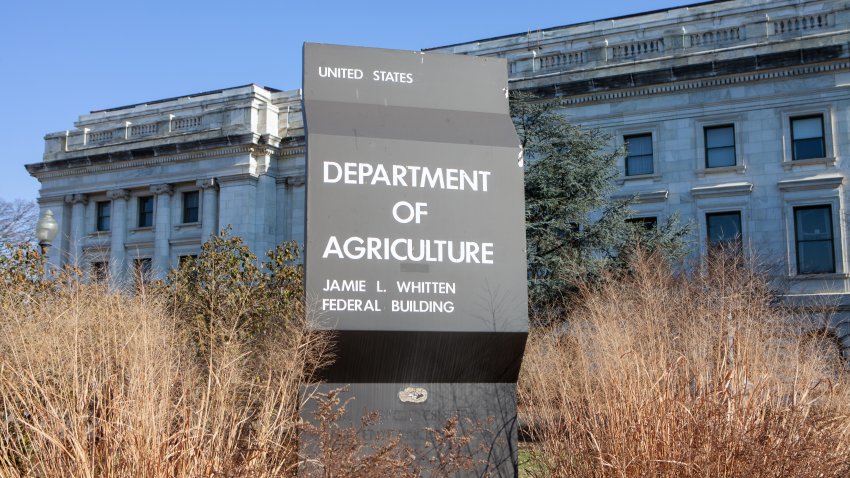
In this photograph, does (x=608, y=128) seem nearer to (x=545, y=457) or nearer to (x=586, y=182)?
(x=586, y=182)

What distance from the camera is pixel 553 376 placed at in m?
9.12

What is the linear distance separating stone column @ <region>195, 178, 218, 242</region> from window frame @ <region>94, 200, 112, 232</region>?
6.73 m

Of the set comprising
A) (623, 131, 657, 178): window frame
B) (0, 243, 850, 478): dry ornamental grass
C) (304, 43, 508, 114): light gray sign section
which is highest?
(623, 131, 657, 178): window frame

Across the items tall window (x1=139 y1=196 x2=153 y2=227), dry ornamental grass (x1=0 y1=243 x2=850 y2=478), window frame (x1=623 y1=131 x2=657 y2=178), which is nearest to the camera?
dry ornamental grass (x1=0 y1=243 x2=850 y2=478)

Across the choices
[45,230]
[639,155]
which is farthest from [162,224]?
[45,230]

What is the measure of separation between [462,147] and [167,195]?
38.1 metres

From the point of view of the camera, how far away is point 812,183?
97.8ft

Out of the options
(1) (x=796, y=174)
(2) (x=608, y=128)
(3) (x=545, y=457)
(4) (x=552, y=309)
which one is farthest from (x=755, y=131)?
(3) (x=545, y=457)

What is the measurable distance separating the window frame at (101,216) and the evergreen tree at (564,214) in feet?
96.2

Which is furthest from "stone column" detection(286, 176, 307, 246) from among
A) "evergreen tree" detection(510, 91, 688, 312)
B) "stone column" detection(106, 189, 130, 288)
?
"evergreen tree" detection(510, 91, 688, 312)

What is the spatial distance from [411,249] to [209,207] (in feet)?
118

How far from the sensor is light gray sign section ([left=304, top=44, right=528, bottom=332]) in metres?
5.86

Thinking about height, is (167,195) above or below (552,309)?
above

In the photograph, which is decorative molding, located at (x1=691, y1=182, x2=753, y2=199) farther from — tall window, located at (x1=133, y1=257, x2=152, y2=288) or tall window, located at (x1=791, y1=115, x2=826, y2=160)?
tall window, located at (x1=133, y1=257, x2=152, y2=288)
